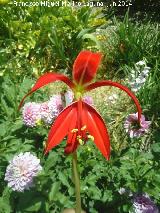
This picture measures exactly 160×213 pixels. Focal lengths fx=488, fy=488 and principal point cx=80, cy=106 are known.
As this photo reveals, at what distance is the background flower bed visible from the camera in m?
1.96

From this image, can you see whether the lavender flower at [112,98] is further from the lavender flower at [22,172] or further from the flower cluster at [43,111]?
the lavender flower at [22,172]

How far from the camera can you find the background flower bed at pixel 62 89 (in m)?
1.96

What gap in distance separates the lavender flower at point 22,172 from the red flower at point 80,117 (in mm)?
324

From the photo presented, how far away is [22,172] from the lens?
176 cm

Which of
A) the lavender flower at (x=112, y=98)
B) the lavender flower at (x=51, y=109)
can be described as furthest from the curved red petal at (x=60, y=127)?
the lavender flower at (x=112, y=98)

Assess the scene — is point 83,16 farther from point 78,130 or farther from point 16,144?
point 78,130

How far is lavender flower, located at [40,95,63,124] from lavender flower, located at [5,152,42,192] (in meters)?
0.25

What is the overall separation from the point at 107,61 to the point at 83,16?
0.48 meters

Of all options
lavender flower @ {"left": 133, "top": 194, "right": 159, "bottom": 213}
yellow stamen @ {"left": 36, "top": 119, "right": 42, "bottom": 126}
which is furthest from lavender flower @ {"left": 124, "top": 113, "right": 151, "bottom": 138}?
yellow stamen @ {"left": 36, "top": 119, "right": 42, "bottom": 126}

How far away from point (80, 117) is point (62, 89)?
4.38 ft

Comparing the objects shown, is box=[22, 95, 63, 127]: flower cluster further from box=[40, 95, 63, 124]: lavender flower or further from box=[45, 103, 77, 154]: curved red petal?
box=[45, 103, 77, 154]: curved red petal

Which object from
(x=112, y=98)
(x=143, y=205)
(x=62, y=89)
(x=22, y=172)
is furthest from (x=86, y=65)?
(x=112, y=98)

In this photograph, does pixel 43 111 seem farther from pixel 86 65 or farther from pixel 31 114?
pixel 86 65

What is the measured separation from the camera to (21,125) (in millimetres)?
2258
